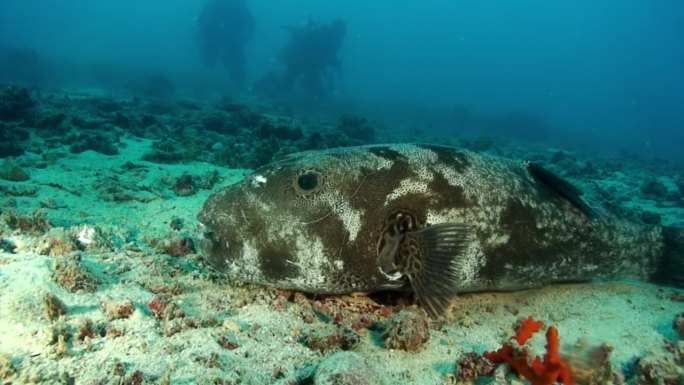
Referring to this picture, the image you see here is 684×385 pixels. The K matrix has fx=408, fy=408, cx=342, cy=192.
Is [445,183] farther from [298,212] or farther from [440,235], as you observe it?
[298,212]

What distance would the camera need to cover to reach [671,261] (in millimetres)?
4996

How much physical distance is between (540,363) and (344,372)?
144 cm

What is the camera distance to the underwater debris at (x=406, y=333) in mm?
3457

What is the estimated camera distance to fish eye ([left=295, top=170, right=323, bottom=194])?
13.5 feet

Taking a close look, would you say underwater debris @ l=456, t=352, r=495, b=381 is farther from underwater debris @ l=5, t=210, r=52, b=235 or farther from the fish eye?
underwater debris @ l=5, t=210, r=52, b=235

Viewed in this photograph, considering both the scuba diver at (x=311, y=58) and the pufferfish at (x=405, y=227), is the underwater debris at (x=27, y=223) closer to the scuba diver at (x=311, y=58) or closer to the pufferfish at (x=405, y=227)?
the pufferfish at (x=405, y=227)

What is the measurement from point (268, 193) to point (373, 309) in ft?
5.27

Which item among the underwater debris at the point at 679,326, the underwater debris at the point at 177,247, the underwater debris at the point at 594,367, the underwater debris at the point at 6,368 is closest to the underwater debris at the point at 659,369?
the underwater debris at the point at 594,367

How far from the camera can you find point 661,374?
313cm

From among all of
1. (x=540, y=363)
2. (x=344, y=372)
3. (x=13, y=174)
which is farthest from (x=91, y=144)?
(x=540, y=363)

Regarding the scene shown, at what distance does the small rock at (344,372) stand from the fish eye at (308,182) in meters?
1.68

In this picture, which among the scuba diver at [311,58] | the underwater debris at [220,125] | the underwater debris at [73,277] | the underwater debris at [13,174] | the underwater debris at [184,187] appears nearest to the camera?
the underwater debris at [73,277]

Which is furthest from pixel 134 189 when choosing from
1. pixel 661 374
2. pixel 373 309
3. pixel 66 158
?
pixel 661 374

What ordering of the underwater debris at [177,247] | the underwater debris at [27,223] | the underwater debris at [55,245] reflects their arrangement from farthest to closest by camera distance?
the underwater debris at [177,247]
the underwater debris at [27,223]
the underwater debris at [55,245]
